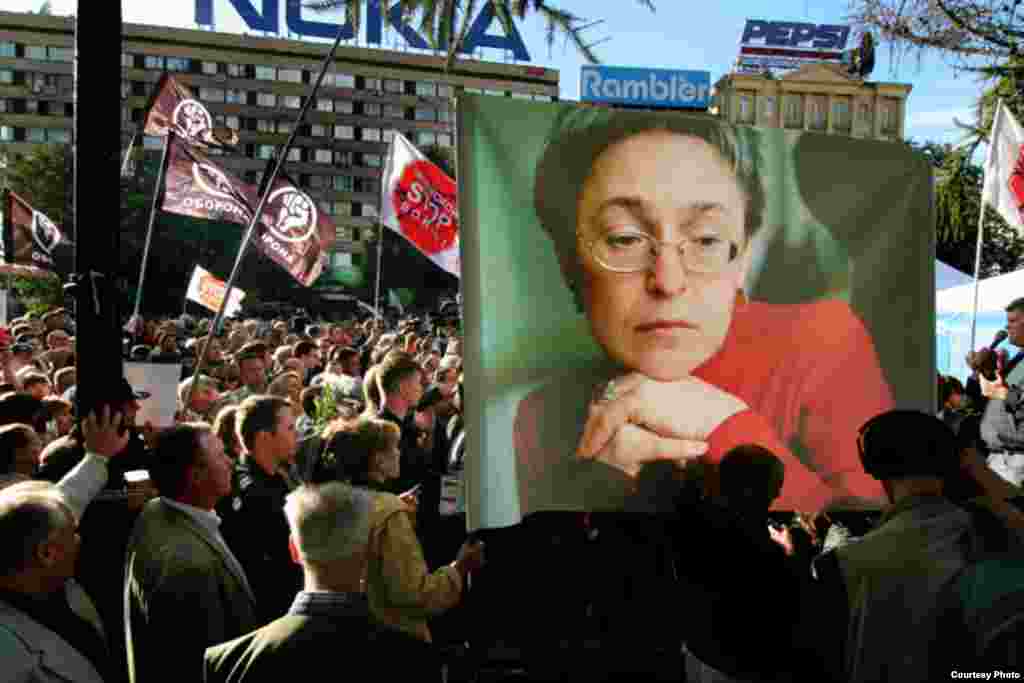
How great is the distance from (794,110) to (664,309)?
302ft

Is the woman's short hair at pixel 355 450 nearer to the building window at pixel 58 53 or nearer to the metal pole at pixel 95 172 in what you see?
the metal pole at pixel 95 172

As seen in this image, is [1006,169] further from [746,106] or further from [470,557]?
[746,106]

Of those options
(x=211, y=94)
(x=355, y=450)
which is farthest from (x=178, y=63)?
(x=355, y=450)

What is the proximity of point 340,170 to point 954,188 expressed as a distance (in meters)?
96.6

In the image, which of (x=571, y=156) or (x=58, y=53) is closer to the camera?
(x=571, y=156)

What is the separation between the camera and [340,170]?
331 feet

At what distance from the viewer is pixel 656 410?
3014 millimetres

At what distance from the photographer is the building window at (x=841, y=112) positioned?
3494 inches

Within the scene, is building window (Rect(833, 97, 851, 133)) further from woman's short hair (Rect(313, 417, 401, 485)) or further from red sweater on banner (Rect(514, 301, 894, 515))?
woman's short hair (Rect(313, 417, 401, 485))

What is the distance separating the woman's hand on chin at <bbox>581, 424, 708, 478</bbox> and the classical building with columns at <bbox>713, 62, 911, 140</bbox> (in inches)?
3295

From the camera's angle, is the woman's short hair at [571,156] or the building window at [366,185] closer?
the woman's short hair at [571,156]

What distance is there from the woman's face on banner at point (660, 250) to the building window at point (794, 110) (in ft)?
296

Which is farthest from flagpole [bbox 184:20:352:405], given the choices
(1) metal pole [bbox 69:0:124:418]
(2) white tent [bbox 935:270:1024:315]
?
(2) white tent [bbox 935:270:1024:315]

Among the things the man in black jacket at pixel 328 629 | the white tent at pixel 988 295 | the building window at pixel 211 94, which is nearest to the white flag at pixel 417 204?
the white tent at pixel 988 295
